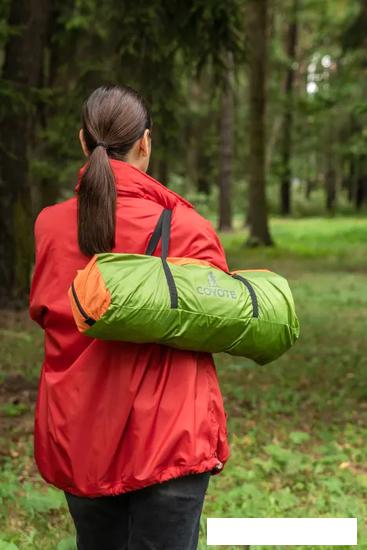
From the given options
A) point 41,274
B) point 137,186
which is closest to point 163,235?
point 137,186

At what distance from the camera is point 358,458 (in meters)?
5.86

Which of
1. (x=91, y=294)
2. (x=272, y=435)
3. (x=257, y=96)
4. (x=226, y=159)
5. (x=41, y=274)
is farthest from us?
(x=226, y=159)

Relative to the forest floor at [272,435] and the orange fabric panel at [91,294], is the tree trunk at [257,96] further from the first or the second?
the orange fabric panel at [91,294]

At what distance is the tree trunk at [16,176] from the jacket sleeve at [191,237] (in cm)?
869

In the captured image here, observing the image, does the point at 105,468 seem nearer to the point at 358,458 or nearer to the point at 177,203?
the point at 177,203

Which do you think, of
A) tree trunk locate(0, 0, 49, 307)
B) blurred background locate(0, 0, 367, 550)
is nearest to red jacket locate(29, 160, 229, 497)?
blurred background locate(0, 0, 367, 550)

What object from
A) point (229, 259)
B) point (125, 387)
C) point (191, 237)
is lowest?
point (229, 259)

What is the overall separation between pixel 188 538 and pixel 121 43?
9.56 metres

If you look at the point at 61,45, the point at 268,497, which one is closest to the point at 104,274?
the point at 268,497

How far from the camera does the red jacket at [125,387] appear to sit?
7.20 feet

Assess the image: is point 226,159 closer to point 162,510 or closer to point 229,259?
point 229,259

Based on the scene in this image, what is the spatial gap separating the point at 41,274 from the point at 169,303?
18.3 inches

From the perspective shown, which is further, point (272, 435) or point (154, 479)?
point (272, 435)

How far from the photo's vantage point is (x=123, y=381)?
7.29ft
